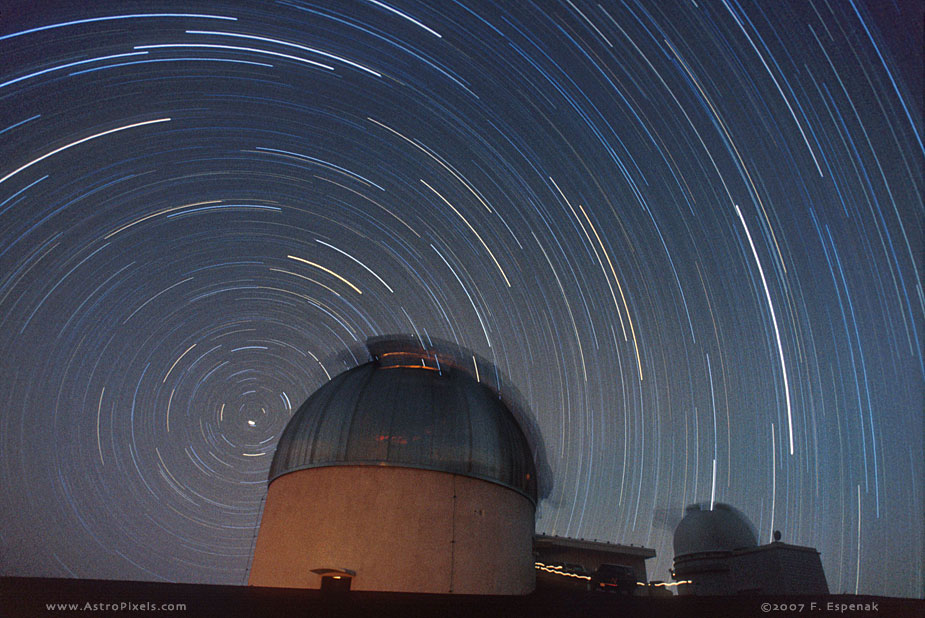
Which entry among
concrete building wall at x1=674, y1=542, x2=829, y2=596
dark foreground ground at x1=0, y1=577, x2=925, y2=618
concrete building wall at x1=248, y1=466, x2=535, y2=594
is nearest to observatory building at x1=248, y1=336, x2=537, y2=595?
concrete building wall at x1=248, y1=466, x2=535, y2=594

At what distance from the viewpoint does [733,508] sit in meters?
25.3

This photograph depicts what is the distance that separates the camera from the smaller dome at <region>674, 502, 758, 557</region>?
74.8ft

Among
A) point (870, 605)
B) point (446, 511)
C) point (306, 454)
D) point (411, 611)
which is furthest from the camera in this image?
point (306, 454)

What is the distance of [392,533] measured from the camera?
35.0 feet

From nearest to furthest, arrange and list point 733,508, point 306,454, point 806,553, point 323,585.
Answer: point 323,585 → point 306,454 → point 806,553 → point 733,508

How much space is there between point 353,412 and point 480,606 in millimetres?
5576

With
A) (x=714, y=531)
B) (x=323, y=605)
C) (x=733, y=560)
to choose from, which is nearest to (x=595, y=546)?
(x=733, y=560)

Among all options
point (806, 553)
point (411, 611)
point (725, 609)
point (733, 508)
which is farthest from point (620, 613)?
point (733, 508)

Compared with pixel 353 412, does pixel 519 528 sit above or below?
below

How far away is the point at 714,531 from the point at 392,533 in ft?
64.2

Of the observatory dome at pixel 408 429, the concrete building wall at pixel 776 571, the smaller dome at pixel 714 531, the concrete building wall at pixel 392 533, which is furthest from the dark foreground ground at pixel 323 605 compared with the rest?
the smaller dome at pixel 714 531

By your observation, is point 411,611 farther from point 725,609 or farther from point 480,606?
point 725,609

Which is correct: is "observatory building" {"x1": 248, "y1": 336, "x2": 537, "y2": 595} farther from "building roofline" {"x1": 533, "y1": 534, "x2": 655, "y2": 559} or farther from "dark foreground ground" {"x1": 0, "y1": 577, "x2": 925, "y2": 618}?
"building roofline" {"x1": 533, "y1": 534, "x2": 655, "y2": 559}

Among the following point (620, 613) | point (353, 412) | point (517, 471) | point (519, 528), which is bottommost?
point (620, 613)
